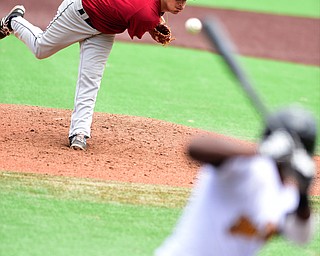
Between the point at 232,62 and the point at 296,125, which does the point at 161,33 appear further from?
the point at 296,125

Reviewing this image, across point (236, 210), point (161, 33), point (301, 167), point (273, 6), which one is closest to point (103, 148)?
point (161, 33)

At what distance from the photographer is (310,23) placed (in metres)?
19.2

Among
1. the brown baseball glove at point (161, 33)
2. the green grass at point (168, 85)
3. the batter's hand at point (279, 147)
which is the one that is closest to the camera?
the batter's hand at point (279, 147)

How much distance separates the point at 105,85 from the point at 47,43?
312 centimetres

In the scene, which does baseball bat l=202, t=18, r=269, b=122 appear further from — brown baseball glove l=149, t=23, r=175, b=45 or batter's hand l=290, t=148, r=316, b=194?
brown baseball glove l=149, t=23, r=175, b=45

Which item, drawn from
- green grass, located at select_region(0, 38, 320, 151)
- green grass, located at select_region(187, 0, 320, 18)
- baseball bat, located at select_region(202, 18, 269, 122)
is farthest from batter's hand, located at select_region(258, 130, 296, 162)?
green grass, located at select_region(187, 0, 320, 18)

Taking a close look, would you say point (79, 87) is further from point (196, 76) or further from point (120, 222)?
point (196, 76)

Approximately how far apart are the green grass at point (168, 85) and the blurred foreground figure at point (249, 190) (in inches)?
213

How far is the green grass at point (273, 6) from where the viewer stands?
2058 cm

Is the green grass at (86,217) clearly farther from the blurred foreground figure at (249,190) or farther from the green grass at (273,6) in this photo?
the green grass at (273,6)

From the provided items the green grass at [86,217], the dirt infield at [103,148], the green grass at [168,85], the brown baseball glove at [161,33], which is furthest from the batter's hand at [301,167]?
the green grass at [168,85]

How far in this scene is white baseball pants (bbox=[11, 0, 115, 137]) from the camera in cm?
777

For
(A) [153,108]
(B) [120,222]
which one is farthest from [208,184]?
(A) [153,108]

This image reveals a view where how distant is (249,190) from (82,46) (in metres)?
4.62
